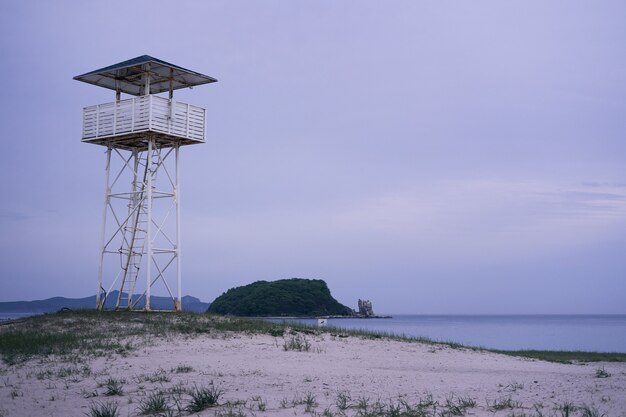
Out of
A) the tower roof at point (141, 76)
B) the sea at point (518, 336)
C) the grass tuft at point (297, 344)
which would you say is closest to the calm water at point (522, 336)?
the sea at point (518, 336)

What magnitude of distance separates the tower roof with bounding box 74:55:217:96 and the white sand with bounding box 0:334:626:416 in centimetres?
1357

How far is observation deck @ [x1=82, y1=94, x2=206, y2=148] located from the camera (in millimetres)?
26969

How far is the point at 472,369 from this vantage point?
15633 mm

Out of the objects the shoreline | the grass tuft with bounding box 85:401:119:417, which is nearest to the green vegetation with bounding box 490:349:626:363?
the shoreline

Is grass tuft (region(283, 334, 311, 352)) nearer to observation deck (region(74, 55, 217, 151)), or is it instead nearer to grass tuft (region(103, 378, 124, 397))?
grass tuft (region(103, 378, 124, 397))

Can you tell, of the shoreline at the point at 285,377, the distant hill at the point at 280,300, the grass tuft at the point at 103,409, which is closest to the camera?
the grass tuft at the point at 103,409

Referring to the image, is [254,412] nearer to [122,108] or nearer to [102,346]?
[102,346]

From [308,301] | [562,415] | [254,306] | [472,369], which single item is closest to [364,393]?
[562,415]

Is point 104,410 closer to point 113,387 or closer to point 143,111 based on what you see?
point 113,387

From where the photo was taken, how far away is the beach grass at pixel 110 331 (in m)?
17.2

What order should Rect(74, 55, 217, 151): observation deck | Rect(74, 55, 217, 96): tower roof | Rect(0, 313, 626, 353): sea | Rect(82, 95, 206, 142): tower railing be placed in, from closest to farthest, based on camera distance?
Rect(82, 95, 206, 142): tower railing < Rect(74, 55, 217, 151): observation deck < Rect(74, 55, 217, 96): tower roof < Rect(0, 313, 626, 353): sea

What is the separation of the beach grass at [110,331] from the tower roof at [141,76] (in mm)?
10032

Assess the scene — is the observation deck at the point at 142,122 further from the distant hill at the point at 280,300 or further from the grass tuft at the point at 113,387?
the distant hill at the point at 280,300

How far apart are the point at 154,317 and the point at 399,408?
16165mm
